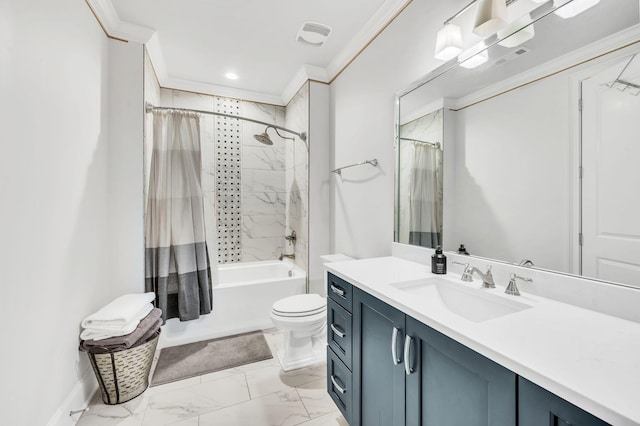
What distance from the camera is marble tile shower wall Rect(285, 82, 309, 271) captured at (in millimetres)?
2918

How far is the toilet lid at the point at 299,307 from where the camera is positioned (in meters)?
1.95

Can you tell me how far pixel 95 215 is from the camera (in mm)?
1896

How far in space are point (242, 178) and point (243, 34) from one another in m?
1.62

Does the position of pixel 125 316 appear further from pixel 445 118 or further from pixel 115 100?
pixel 445 118

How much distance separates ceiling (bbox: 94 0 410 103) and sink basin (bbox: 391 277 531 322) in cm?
177

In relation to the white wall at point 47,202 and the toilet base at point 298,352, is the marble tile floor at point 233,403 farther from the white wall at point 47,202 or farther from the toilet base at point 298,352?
the white wall at point 47,202

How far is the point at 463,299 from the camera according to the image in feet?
3.93

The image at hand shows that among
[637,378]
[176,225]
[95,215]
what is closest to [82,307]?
[95,215]

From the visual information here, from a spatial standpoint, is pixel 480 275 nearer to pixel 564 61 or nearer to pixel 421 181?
pixel 421 181

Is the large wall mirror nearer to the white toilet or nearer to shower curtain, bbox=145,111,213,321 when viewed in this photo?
the white toilet

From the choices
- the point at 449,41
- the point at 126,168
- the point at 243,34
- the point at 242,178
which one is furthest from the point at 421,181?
the point at 242,178

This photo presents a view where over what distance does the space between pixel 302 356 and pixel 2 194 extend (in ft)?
6.34

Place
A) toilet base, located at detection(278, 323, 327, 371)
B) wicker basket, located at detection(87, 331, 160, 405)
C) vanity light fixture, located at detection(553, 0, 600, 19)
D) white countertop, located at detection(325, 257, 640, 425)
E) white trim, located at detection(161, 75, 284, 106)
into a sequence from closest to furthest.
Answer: white countertop, located at detection(325, 257, 640, 425)
vanity light fixture, located at detection(553, 0, 600, 19)
wicker basket, located at detection(87, 331, 160, 405)
toilet base, located at detection(278, 323, 327, 371)
white trim, located at detection(161, 75, 284, 106)

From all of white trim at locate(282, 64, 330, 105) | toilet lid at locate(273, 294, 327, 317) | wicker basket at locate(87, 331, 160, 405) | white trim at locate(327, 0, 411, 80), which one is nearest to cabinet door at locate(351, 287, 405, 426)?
toilet lid at locate(273, 294, 327, 317)
